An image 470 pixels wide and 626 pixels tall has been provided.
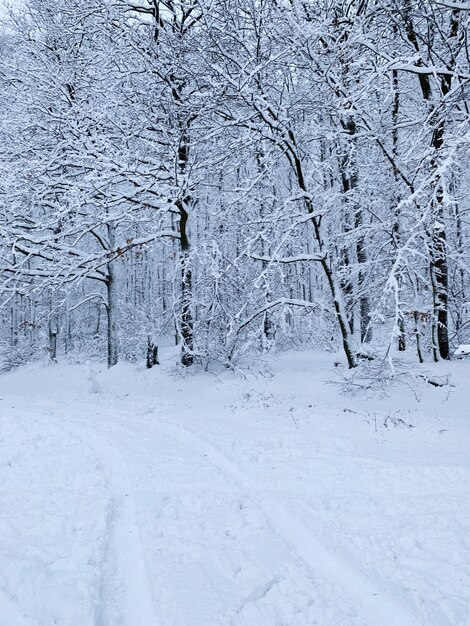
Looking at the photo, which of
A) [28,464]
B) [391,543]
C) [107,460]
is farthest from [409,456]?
[28,464]

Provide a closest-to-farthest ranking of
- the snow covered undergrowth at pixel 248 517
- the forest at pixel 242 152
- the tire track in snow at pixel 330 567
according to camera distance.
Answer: the tire track in snow at pixel 330 567, the snow covered undergrowth at pixel 248 517, the forest at pixel 242 152

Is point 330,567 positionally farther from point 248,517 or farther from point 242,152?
point 242,152

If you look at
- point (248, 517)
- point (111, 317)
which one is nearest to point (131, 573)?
point (248, 517)

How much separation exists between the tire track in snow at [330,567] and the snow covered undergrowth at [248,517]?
14 millimetres

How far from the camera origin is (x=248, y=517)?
416 cm

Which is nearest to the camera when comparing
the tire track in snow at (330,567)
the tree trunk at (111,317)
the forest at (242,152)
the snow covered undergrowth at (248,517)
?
the tire track in snow at (330,567)

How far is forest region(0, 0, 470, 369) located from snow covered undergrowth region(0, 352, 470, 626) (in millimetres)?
2433

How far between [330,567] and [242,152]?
968 cm

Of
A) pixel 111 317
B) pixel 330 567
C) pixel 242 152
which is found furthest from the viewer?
pixel 111 317

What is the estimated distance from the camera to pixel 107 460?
611 cm

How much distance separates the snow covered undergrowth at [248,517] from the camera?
284 centimetres

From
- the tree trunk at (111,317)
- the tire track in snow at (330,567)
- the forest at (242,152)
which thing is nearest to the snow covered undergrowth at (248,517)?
the tire track in snow at (330,567)

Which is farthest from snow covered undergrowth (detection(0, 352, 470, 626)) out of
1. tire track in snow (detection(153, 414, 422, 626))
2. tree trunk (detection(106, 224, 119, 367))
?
tree trunk (detection(106, 224, 119, 367))

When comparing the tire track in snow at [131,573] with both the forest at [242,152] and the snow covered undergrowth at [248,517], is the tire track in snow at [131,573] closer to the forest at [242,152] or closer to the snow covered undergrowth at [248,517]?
the snow covered undergrowth at [248,517]
